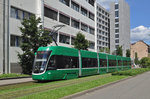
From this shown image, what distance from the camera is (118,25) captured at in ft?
331

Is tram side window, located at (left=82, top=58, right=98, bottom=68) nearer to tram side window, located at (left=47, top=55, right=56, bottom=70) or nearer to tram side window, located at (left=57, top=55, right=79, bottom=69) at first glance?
tram side window, located at (left=57, top=55, right=79, bottom=69)

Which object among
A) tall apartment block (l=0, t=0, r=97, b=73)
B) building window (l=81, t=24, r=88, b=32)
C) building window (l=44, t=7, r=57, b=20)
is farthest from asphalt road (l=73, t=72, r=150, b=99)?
building window (l=81, t=24, r=88, b=32)

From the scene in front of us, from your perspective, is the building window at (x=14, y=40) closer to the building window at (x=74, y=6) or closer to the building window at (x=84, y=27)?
the building window at (x=74, y=6)

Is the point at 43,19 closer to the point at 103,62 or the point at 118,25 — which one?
the point at 103,62

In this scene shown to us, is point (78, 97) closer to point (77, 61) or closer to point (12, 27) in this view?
point (77, 61)

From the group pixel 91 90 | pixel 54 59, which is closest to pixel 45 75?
pixel 54 59

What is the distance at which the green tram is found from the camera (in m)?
15.6

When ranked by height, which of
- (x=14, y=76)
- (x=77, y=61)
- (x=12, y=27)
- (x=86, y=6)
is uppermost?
(x=86, y=6)

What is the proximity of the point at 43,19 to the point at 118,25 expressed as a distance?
74.0 m

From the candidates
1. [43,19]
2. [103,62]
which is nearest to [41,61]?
[103,62]

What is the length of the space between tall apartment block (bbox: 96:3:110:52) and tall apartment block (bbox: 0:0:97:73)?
131ft

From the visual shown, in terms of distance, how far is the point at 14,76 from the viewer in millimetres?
20906

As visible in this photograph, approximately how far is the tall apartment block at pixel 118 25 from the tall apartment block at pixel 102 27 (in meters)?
2.64

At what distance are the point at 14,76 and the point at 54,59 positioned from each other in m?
6.96
